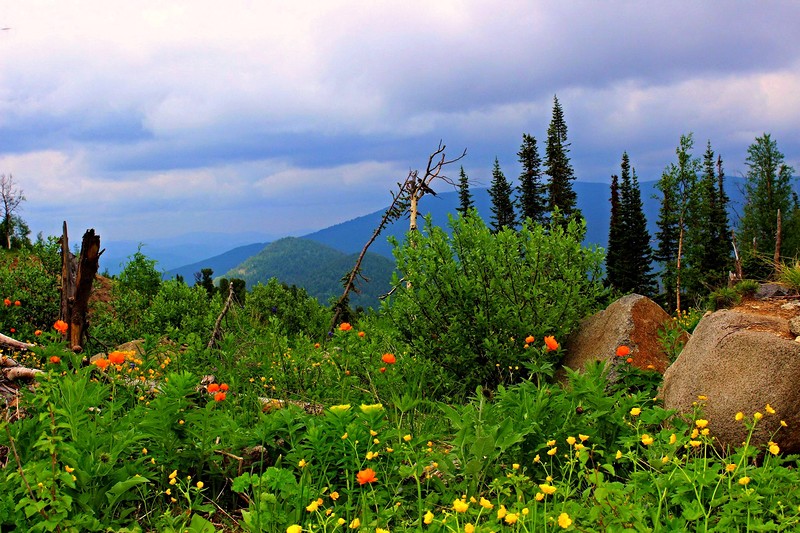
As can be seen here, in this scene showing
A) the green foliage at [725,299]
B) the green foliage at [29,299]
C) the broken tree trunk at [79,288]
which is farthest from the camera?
the green foliage at [29,299]

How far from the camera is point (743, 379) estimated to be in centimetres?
492

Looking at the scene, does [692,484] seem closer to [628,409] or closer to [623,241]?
[628,409]

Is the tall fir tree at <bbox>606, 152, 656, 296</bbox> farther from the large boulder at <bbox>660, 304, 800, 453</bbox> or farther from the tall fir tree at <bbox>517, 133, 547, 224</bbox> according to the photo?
the large boulder at <bbox>660, 304, 800, 453</bbox>

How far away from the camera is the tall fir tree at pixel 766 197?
52562 millimetres

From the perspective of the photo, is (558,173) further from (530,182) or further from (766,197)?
(766,197)

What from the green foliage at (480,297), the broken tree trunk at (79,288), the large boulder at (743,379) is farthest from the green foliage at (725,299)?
the broken tree trunk at (79,288)

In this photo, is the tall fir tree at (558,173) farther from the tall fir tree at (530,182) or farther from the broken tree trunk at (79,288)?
the broken tree trunk at (79,288)

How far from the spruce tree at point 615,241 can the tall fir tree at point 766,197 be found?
1103cm

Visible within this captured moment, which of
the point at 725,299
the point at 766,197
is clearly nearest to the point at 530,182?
the point at 766,197

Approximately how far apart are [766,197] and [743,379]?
2262 inches

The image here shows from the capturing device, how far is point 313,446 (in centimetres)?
398

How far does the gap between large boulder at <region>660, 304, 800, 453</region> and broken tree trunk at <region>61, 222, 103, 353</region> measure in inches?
276

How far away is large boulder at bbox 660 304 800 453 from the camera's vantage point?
15.6 feet

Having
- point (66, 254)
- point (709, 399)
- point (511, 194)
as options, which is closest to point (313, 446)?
point (709, 399)
